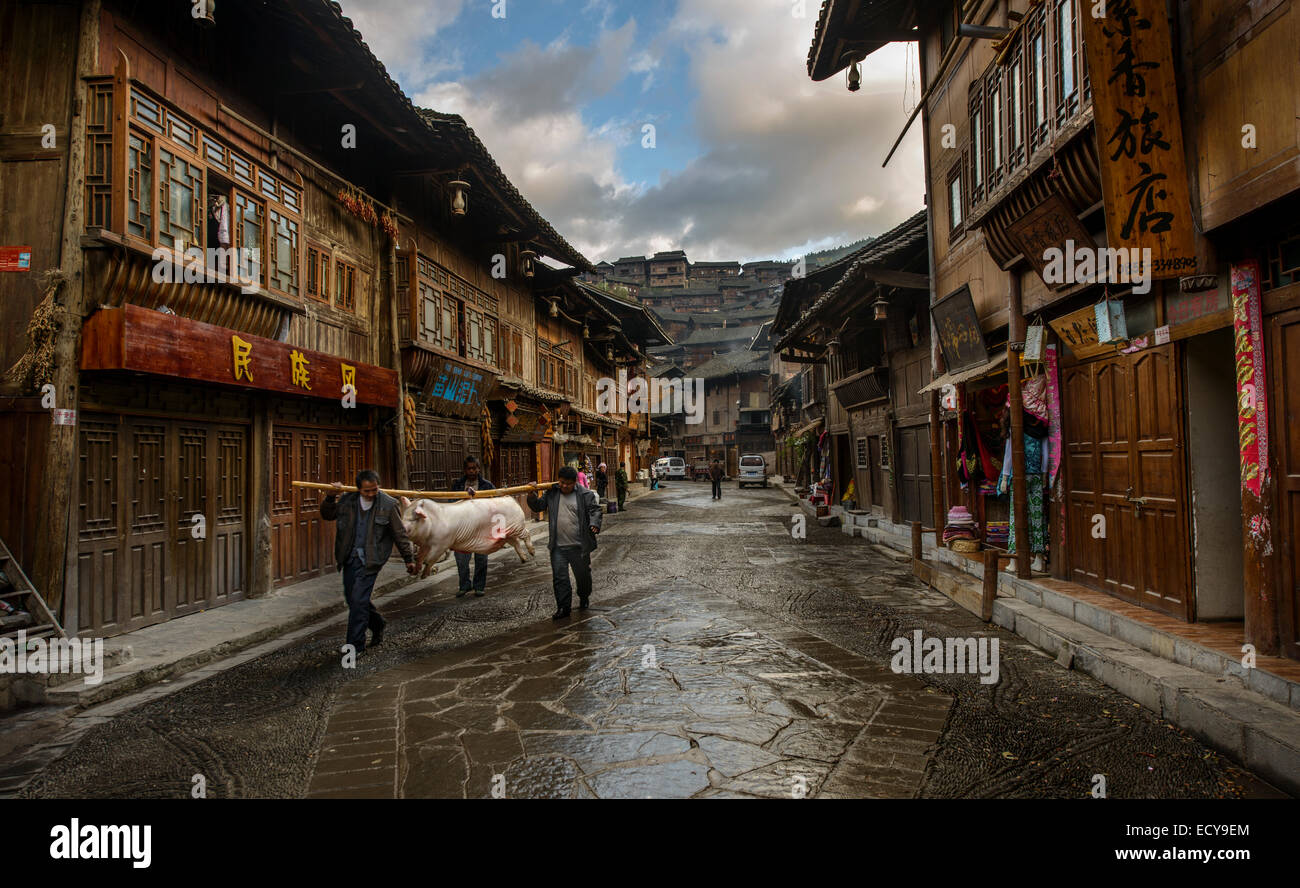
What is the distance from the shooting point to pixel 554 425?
22828 millimetres

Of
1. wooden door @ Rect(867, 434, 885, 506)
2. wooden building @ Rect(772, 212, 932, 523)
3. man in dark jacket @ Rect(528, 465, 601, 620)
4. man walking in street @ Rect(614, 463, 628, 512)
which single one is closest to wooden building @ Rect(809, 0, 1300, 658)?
wooden building @ Rect(772, 212, 932, 523)

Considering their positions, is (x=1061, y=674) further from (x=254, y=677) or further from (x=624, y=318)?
(x=624, y=318)

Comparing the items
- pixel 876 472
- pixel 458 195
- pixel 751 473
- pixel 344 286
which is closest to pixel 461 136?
pixel 458 195

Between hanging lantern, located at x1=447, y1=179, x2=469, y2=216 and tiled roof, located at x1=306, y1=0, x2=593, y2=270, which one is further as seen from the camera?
hanging lantern, located at x1=447, y1=179, x2=469, y2=216

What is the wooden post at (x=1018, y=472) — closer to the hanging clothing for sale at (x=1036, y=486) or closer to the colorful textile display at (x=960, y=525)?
the hanging clothing for sale at (x=1036, y=486)

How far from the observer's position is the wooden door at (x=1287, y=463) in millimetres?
4793

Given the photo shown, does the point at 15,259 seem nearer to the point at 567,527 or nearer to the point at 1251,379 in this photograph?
the point at 567,527

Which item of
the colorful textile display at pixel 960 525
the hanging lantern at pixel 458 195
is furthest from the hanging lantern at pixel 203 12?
the colorful textile display at pixel 960 525

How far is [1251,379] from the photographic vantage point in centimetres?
506

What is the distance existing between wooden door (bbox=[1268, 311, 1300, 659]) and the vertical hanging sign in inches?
2.3

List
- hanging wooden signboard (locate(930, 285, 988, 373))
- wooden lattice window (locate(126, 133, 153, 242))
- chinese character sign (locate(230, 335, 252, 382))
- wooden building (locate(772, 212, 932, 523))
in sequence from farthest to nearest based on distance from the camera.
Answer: wooden building (locate(772, 212, 932, 523)) → hanging wooden signboard (locate(930, 285, 988, 373)) → chinese character sign (locate(230, 335, 252, 382)) → wooden lattice window (locate(126, 133, 153, 242))

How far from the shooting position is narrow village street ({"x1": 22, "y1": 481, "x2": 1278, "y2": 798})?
12.9ft

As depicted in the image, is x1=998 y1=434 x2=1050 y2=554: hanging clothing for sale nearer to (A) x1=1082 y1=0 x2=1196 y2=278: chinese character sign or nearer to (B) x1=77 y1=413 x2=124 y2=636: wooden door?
(A) x1=1082 y1=0 x2=1196 y2=278: chinese character sign
